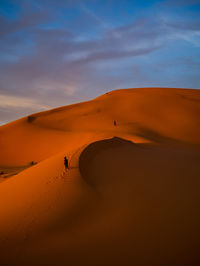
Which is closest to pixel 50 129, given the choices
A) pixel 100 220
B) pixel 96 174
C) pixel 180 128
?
pixel 180 128

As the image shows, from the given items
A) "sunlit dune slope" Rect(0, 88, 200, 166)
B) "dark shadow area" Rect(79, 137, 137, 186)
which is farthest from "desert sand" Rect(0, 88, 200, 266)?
"sunlit dune slope" Rect(0, 88, 200, 166)

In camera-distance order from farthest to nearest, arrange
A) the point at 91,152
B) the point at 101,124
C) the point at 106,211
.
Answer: the point at 101,124 → the point at 91,152 → the point at 106,211

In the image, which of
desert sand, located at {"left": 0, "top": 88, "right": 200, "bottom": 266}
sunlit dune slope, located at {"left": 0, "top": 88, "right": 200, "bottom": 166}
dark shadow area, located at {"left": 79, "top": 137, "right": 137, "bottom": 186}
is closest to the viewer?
desert sand, located at {"left": 0, "top": 88, "right": 200, "bottom": 266}

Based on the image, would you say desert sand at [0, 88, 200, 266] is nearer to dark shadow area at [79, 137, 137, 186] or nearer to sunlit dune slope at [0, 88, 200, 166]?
dark shadow area at [79, 137, 137, 186]

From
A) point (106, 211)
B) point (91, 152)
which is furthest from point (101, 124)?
point (106, 211)

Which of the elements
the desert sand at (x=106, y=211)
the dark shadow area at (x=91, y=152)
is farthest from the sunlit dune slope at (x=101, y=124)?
the desert sand at (x=106, y=211)

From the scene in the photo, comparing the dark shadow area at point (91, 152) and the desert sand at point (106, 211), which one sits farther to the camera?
the dark shadow area at point (91, 152)

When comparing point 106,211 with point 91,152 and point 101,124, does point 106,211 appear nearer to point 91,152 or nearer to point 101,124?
point 91,152

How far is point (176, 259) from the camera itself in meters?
4.20

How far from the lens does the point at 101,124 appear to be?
26.3 metres

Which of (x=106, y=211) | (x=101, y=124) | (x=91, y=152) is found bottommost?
(x=106, y=211)

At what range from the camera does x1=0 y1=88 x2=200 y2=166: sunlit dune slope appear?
21000 mm

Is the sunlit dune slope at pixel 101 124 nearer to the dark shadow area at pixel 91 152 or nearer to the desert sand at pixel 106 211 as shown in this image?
the dark shadow area at pixel 91 152

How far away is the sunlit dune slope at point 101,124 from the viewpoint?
2100 centimetres
